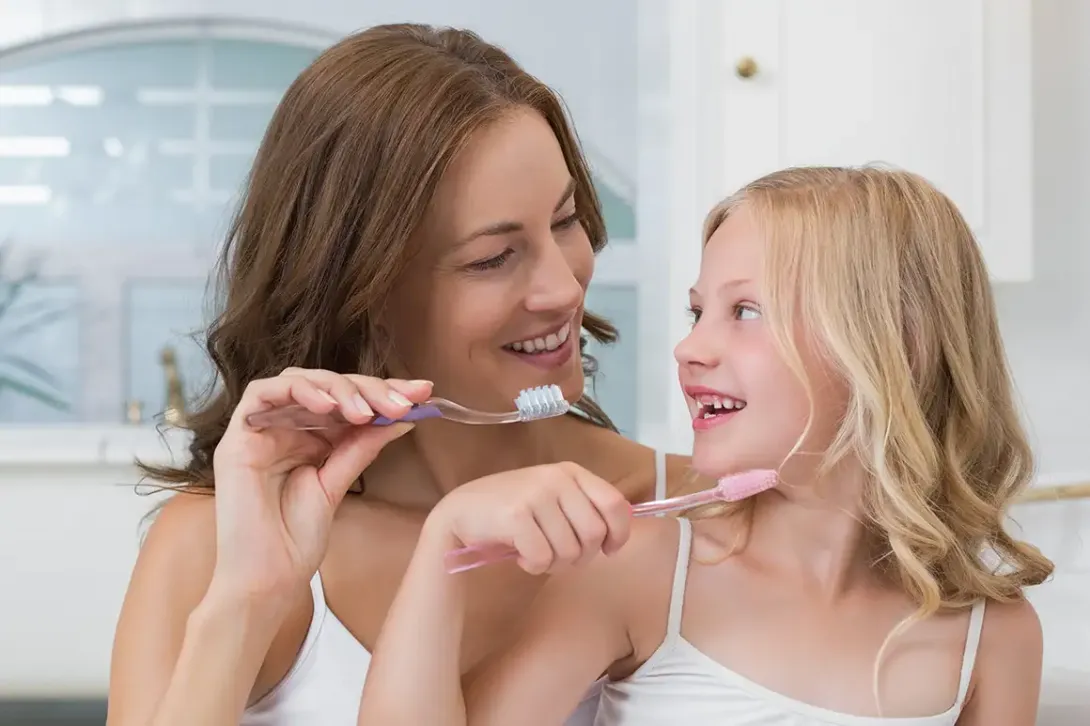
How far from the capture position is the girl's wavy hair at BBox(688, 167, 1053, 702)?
3.43ft

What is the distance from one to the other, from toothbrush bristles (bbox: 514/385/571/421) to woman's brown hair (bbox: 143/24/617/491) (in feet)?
0.59

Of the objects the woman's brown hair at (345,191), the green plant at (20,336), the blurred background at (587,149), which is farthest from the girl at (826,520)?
the green plant at (20,336)

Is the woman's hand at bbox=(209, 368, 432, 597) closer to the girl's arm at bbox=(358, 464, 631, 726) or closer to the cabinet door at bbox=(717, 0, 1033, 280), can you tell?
the girl's arm at bbox=(358, 464, 631, 726)

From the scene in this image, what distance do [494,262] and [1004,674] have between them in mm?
639

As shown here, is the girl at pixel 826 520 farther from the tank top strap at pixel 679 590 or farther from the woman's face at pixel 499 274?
the woman's face at pixel 499 274

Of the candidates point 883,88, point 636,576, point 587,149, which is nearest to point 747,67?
point 883,88

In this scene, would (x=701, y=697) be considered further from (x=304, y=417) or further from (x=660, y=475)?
(x=304, y=417)

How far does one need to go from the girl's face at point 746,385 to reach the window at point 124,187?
1.66 metres

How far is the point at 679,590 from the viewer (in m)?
1.09

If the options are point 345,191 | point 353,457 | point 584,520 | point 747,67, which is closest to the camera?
point 584,520

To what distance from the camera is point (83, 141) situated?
9.12 feet

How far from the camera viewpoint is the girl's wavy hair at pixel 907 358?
1.04 meters

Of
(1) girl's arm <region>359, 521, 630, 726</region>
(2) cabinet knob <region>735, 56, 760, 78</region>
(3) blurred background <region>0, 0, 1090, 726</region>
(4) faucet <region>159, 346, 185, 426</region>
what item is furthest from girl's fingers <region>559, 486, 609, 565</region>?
(4) faucet <region>159, 346, 185, 426</region>

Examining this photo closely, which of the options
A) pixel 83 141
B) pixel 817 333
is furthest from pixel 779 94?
pixel 83 141
